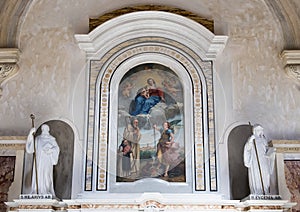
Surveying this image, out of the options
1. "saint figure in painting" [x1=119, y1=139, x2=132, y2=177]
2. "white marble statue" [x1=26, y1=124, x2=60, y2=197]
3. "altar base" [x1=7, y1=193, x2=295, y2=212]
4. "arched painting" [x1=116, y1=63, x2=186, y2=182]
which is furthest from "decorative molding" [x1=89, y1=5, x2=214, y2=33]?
"altar base" [x1=7, y1=193, x2=295, y2=212]

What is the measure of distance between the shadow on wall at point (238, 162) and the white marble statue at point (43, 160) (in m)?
2.90

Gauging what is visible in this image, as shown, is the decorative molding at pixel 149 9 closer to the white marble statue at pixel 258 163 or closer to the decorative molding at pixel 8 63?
the decorative molding at pixel 8 63

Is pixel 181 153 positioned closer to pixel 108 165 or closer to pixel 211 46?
pixel 108 165

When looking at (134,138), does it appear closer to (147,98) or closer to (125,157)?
(125,157)

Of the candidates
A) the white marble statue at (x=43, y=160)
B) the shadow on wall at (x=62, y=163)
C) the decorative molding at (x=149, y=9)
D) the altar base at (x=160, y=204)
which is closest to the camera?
the altar base at (x=160, y=204)

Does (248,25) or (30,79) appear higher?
(248,25)

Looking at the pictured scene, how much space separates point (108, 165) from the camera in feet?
31.7

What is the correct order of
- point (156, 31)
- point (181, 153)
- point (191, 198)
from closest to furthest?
point (191, 198) → point (181, 153) → point (156, 31)

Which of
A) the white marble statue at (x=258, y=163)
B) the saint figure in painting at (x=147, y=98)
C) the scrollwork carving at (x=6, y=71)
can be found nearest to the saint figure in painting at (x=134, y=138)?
the saint figure in painting at (x=147, y=98)

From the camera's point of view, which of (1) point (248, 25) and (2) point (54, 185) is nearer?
(2) point (54, 185)

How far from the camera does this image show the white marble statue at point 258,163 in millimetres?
9156

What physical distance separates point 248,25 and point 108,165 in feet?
12.0

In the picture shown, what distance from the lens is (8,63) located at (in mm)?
10164

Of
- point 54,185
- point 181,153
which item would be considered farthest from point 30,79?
point 181,153
